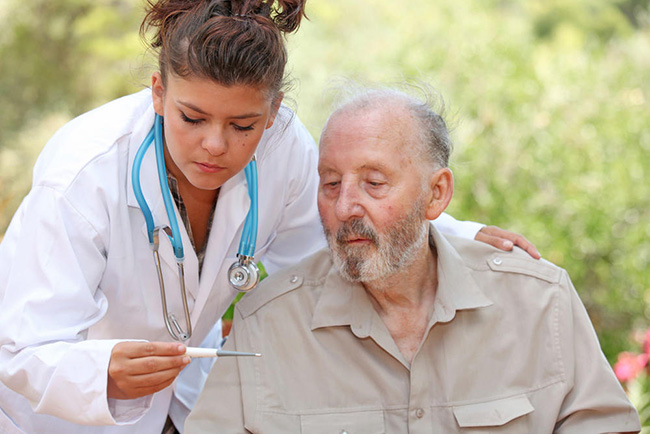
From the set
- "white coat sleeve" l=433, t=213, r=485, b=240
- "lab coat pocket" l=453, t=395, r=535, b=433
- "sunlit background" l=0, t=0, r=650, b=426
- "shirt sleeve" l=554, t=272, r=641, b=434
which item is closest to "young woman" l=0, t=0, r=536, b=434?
"white coat sleeve" l=433, t=213, r=485, b=240

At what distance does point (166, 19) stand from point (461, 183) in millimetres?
3094

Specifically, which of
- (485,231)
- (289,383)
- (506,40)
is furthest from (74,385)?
(506,40)

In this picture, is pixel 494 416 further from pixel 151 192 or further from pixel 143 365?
pixel 151 192

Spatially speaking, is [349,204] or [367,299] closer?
[349,204]

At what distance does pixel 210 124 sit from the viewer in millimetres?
2049

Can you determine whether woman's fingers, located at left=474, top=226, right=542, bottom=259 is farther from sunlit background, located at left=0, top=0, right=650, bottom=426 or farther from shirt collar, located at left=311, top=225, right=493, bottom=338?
sunlit background, located at left=0, top=0, right=650, bottom=426

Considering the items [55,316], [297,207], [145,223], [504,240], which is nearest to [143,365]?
[55,316]

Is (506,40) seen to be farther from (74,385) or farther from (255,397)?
(74,385)

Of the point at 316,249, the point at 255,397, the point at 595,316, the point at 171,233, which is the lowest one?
the point at 595,316

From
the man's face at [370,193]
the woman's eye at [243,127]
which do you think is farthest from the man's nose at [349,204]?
the woman's eye at [243,127]

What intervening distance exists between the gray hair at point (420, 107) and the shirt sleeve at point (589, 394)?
2.17ft

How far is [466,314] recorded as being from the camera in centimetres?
242

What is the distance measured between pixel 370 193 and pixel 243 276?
0.45m

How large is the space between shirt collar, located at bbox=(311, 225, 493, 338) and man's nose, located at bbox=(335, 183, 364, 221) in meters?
0.25
